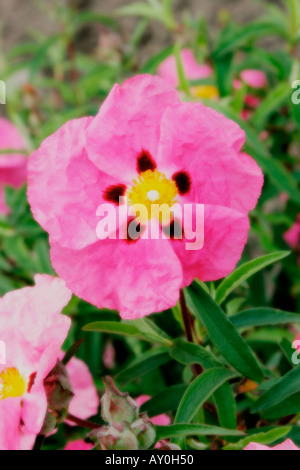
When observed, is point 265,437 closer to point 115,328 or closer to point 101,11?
point 115,328

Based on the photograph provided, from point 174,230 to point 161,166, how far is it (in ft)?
0.25

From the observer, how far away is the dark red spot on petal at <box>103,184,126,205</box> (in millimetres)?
694

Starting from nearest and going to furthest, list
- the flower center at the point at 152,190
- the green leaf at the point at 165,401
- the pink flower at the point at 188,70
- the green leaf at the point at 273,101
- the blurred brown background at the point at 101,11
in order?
the flower center at the point at 152,190
the green leaf at the point at 165,401
the green leaf at the point at 273,101
the pink flower at the point at 188,70
the blurred brown background at the point at 101,11

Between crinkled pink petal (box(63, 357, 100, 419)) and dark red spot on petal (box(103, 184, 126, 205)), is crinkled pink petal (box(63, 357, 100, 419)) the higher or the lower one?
the lower one

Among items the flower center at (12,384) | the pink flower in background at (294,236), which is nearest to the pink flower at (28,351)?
the flower center at (12,384)

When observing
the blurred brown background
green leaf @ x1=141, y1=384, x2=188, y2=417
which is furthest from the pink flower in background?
the blurred brown background

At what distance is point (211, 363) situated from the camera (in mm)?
753

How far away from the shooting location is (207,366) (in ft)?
2.48

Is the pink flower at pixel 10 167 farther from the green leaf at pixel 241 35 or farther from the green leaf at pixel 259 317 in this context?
the green leaf at pixel 259 317

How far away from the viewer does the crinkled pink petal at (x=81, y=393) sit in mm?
845

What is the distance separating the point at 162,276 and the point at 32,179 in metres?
0.18

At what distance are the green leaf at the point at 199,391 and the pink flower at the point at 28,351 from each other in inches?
6.4

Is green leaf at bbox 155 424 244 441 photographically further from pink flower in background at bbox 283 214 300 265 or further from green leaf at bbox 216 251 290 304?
pink flower in background at bbox 283 214 300 265

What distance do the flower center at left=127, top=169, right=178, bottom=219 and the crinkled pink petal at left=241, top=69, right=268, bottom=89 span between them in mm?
843
